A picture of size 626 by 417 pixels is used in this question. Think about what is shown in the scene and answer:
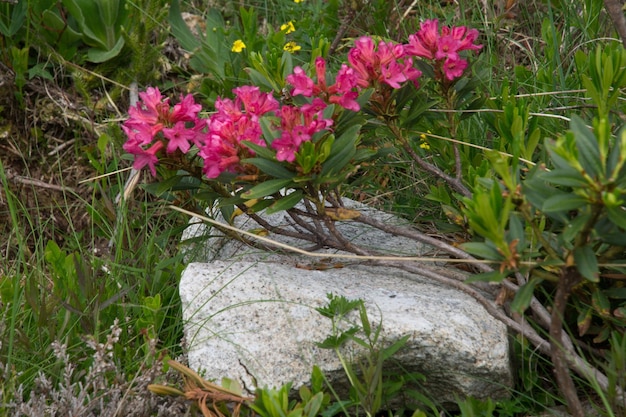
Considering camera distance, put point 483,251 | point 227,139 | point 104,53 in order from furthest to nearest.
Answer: point 104,53, point 227,139, point 483,251

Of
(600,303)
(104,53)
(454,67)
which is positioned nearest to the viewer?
(600,303)

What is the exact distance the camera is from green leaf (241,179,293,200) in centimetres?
215

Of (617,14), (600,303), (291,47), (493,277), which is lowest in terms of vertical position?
(600,303)

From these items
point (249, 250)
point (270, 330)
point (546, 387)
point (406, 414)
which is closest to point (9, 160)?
point (249, 250)

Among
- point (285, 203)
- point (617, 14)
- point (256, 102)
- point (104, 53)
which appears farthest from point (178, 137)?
point (104, 53)

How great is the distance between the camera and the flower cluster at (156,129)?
7.42 feet

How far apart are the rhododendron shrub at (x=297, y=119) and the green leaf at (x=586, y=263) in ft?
2.34

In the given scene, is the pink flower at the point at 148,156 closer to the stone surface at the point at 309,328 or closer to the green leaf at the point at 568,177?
the stone surface at the point at 309,328

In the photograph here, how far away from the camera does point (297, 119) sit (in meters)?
2.16

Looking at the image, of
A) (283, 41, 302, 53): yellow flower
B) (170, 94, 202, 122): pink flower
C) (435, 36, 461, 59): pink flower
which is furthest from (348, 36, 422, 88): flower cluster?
(283, 41, 302, 53): yellow flower

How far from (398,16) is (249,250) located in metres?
1.63

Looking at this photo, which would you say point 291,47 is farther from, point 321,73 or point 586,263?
point 586,263

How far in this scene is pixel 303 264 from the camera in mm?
2613

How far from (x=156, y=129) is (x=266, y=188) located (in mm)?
370
